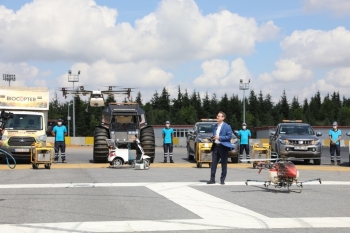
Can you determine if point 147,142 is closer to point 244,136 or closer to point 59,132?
point 59,132

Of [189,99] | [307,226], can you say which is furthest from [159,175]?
[189,99]

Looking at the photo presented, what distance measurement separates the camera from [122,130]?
2544 centimetres

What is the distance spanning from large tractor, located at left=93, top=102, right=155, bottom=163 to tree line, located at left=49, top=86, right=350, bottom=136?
10855cm

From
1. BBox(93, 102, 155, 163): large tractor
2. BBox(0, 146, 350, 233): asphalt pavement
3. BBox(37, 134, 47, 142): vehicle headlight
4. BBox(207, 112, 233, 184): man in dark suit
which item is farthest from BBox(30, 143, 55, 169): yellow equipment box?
BBox(207, 112, 233, 184): man in dark suit

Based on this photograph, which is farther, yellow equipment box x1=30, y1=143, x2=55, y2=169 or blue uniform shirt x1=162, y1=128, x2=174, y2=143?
blue uniform shirt x1=162, y1=128, x2=174, y2=143

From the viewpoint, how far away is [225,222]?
30.3ft

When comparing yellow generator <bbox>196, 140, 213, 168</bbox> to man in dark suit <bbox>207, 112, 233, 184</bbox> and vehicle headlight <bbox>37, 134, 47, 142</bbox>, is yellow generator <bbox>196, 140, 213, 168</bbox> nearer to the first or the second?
man in dark suit <bbox>207, 112, 233, 184</bbox>

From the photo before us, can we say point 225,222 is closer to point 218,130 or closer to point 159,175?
point 218,130

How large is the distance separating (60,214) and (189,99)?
160161mm

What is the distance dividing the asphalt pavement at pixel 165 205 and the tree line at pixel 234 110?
119529mm

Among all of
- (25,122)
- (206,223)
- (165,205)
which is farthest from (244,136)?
(206,223)

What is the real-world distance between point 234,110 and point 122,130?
125483mm

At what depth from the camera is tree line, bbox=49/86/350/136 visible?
145 metres

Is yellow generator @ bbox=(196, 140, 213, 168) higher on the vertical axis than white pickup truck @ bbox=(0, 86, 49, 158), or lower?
lower
